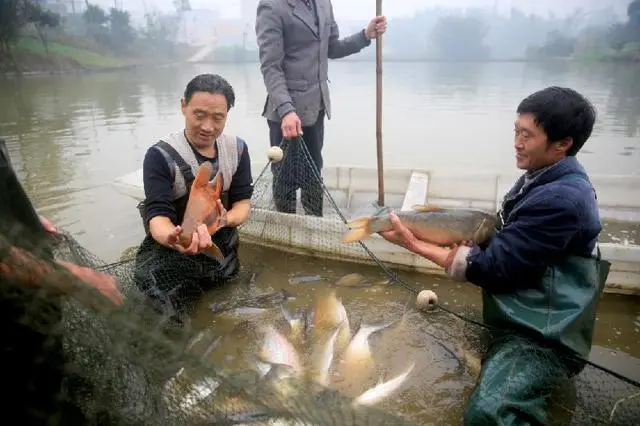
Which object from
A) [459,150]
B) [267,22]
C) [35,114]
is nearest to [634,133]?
[459,150]

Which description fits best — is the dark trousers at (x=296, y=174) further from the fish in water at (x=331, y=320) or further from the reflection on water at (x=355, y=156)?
the fish in water at (x=331, y=320)

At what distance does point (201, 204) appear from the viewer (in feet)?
12.7

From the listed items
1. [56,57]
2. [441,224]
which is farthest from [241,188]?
[56,57]

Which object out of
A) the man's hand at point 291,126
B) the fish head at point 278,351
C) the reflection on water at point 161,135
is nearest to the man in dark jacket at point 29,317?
the fish head at point 278,351

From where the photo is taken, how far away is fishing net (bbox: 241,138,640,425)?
2.78 meters

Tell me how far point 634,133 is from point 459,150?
5.46 m

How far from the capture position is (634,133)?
1350 cm

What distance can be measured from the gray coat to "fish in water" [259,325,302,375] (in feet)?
8.51

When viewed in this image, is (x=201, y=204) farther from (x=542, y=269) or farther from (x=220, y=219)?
(x=542, y=269)

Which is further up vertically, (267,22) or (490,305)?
(267,22)

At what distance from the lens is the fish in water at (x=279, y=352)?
11.6 feet

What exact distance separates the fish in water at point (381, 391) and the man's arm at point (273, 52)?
314cm

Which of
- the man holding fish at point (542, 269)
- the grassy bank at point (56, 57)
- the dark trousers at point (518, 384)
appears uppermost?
the grassy bank at point (56, 57)

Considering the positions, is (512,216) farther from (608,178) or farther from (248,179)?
(608,178)
